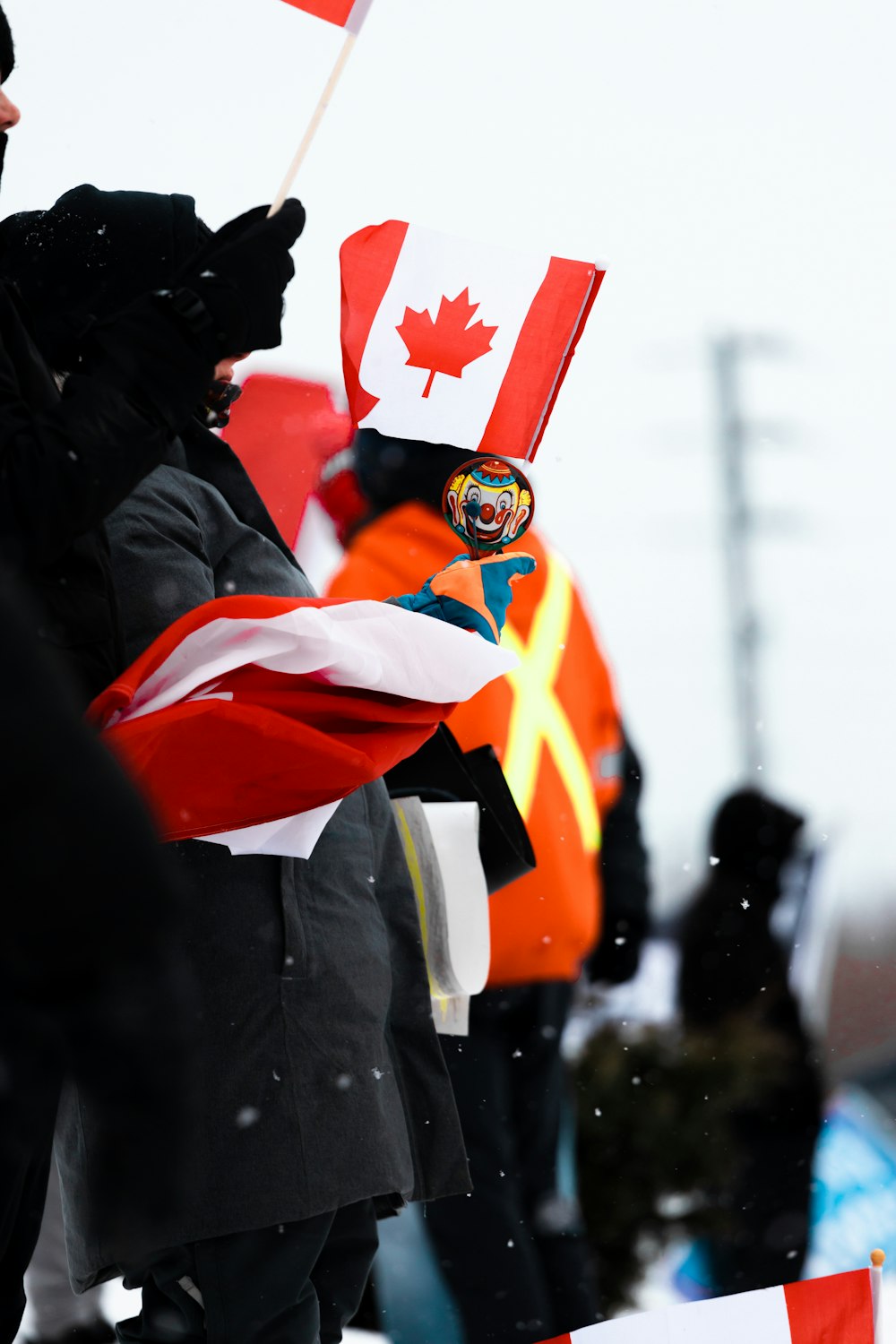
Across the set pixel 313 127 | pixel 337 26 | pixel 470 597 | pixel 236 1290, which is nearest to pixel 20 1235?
pixel 236 1290

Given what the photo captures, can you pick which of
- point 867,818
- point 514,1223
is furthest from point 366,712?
point 867,818

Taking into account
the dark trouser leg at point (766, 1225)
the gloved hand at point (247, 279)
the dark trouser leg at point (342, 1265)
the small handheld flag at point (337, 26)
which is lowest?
the dark trouser leg at point (766, 1225)

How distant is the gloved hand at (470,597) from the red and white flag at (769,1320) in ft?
3.60

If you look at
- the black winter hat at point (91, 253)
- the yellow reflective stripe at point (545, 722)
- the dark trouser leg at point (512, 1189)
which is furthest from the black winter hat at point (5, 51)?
the dark trouser leg at point (512, 1189)

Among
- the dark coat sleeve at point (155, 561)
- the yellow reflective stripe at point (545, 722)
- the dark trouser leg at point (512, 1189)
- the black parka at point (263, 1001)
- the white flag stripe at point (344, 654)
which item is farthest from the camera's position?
the yellow reflective stripe at point (545, 722)

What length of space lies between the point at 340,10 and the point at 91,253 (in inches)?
18.1

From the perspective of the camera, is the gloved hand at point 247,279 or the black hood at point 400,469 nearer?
the gloved hand at point 247,279

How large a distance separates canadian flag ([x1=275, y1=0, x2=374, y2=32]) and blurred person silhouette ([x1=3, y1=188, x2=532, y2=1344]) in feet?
1.03

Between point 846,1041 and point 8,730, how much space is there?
12.6ft

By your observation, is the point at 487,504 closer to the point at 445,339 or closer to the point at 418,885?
the point at 445,339

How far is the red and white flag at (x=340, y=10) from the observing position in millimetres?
1806

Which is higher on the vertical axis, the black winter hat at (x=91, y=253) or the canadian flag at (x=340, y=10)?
the canadian flag at (x=340, y=10)

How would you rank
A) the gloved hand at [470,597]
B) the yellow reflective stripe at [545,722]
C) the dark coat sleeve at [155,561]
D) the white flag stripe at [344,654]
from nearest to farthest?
the white flag stripe at [344,654]
the dark coat sleeve at [155,561]
the gloved hand at [470,597]
the yellow reflective stripe at [545,722]

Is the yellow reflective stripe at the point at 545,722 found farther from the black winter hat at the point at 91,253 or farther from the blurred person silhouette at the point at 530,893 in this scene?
the black winter hat at the point at 91,253
